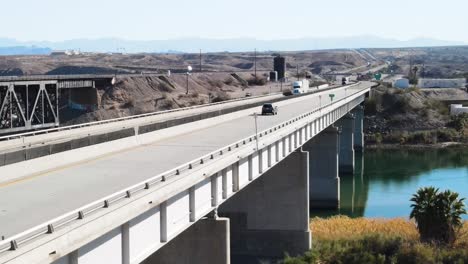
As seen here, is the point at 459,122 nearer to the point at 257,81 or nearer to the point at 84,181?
the point at 257,81

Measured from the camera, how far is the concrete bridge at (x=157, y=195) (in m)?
14.5

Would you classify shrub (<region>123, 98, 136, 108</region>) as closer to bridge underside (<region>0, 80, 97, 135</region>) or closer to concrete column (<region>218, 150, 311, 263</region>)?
bridge underside (<region>0, 80, 97, 135</region>)

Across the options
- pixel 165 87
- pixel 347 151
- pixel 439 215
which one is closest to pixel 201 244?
pixel 439 215

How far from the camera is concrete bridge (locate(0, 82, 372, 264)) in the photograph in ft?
47.5

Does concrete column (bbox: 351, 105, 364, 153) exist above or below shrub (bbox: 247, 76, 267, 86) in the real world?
below

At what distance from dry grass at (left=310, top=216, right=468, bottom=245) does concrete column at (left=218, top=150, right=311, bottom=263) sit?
1938mm

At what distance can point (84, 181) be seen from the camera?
20469 mm

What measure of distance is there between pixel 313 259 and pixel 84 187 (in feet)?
64.0

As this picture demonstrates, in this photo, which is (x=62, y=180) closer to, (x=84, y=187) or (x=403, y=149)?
(x=84, y=187)

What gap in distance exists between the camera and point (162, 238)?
19188 millimetres

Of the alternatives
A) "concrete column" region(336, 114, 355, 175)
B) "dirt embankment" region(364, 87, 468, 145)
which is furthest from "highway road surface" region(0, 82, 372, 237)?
"dirt embankment" region(364, 87, 468, 145)

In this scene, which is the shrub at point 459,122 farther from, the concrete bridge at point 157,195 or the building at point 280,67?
the concrete bridge at point 157,195

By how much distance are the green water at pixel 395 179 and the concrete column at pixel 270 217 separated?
13978 mm

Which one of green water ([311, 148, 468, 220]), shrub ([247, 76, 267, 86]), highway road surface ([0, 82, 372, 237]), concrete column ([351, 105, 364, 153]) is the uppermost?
highway road surface ([0, 82, 372, 237])
